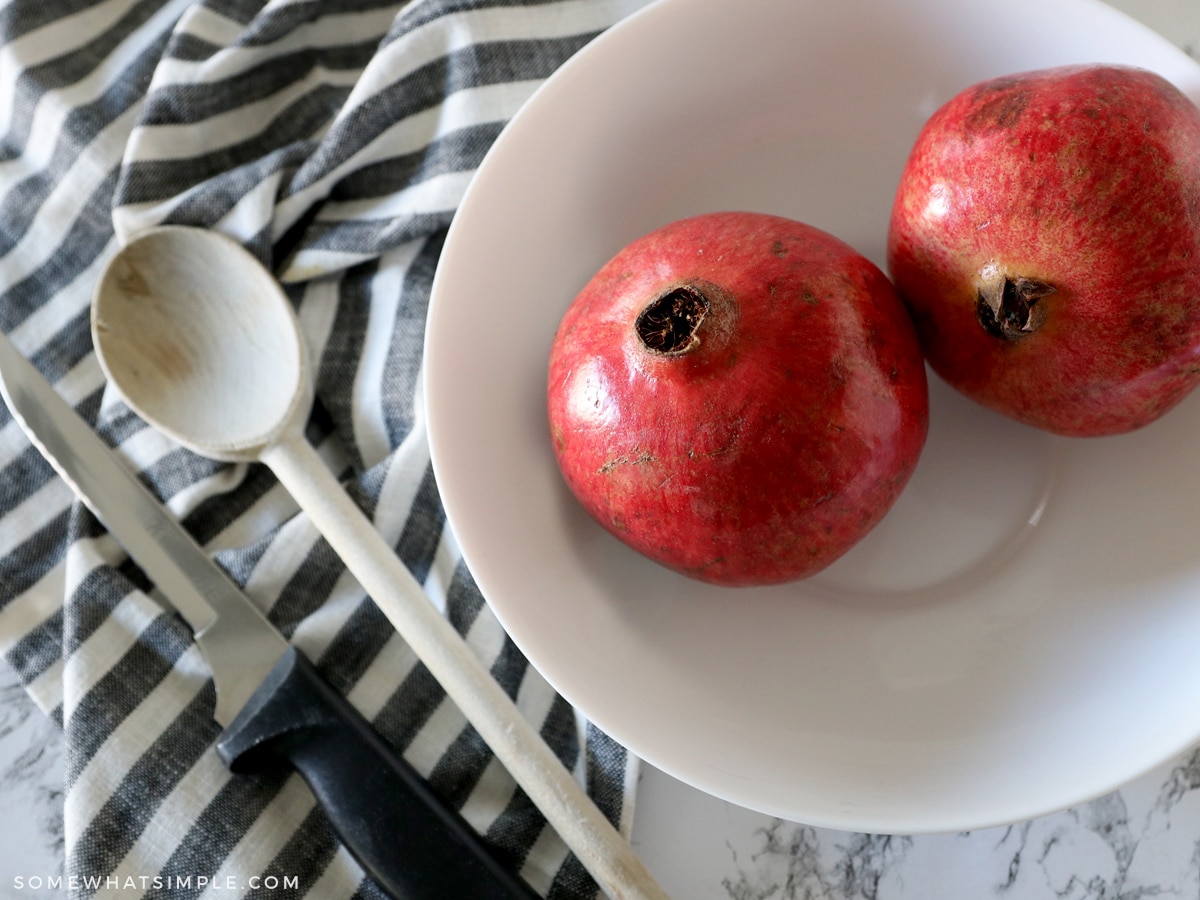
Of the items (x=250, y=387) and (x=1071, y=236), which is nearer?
(x=1071, y=236)

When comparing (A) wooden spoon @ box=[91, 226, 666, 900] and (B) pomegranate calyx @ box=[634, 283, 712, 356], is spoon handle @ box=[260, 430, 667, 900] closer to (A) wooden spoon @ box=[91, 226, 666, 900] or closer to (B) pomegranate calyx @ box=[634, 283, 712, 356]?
(A) wooden spoon @ box=[91, 226, 666, 900]

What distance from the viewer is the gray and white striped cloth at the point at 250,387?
75 cm

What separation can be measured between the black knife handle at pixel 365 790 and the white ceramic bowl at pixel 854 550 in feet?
0.53

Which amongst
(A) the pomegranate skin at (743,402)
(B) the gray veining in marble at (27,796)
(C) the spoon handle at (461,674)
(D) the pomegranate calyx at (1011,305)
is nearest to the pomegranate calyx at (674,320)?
(A) the pomegranate skin at (743,402)

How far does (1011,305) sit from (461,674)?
447 mm

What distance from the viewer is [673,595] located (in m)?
0.70

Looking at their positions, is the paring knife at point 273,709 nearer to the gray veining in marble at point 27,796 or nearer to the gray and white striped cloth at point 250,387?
the gray and white striped cloth at point 250,387

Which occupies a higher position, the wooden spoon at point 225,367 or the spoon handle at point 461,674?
the wooden spoon at point 225,367

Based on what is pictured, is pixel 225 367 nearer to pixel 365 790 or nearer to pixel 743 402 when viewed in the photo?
pixel 365 790

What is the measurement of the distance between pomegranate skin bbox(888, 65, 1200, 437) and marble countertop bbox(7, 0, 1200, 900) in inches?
14.2

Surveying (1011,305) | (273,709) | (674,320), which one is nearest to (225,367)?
(273,709)

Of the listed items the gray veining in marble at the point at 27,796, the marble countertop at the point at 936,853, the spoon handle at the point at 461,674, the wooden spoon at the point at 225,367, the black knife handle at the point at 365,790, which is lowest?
the gray veining in marble at the point at 27,796

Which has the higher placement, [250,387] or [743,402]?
[743,402]

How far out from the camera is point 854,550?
744mm
